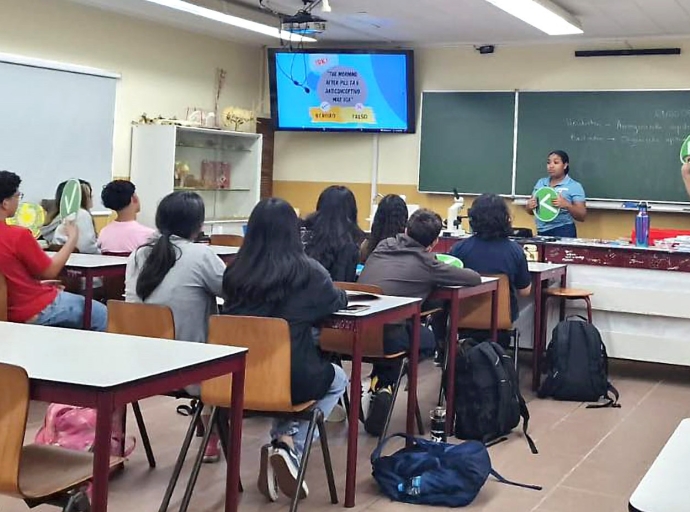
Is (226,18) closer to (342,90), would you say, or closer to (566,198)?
(342,90)

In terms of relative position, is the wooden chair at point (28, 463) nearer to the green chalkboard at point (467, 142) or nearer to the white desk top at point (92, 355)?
the white desk top at point (92, 355)

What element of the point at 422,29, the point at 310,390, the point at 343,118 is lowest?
the point at 310,390

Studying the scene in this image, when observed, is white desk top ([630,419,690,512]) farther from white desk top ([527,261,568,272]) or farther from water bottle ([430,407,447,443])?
white desk top ([527,261,568,272])

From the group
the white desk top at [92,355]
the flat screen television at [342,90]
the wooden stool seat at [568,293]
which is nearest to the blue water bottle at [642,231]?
the wooden stool seat at [568,293]

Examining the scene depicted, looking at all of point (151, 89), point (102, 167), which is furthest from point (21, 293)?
point (151, 89)

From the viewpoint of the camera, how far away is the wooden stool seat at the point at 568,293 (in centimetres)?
569

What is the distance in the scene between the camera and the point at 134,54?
7.92m

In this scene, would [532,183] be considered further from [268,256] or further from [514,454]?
[268,256]

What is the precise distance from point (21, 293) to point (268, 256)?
5.27 ft

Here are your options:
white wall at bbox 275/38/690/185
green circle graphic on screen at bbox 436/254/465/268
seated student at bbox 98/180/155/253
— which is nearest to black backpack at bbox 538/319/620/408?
green circle graphic on screen at bbox 436/254/465/268

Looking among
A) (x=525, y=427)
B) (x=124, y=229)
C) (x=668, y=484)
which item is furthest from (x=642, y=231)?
(x=668, y=484)

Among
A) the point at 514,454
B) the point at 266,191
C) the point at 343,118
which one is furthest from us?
the point at 266,191

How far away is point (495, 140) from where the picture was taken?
8.42 m

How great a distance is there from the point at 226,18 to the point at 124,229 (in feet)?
8.52
